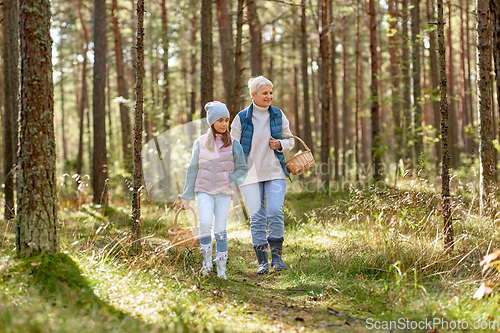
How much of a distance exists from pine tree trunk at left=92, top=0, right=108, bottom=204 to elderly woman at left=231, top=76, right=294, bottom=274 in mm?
6594

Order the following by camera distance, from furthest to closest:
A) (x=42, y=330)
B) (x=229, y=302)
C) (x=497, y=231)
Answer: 1. (x=497, y=231)
2. (x=229, y=302)
3. (x=42, y=330)

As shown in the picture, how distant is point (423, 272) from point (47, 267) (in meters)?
3.43

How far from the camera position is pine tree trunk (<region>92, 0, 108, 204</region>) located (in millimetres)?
10203

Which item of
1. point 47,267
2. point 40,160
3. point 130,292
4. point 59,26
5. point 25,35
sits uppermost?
point 59,26

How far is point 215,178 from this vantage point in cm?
429

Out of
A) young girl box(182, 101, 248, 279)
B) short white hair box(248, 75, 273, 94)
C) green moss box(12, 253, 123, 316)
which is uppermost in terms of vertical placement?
short white hair box(248, 75, 273, 94)

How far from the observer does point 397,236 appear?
14.1 feet

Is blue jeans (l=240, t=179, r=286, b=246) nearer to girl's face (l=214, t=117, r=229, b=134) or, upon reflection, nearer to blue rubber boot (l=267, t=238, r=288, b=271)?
blue rubber boot (l=267, t=238, r=288, b=271)

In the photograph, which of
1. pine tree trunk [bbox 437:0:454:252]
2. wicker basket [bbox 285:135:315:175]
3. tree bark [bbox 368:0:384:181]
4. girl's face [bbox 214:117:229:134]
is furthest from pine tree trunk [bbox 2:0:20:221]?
tree bark [bbox 368:0:384:181]

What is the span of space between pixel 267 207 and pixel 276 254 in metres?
Result: 0.59

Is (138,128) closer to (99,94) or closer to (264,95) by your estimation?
(264,95)

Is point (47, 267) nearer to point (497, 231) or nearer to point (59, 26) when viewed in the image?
point (497, 231)

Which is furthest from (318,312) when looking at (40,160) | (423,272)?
(40,160)

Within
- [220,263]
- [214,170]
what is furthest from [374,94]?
[220,263]
